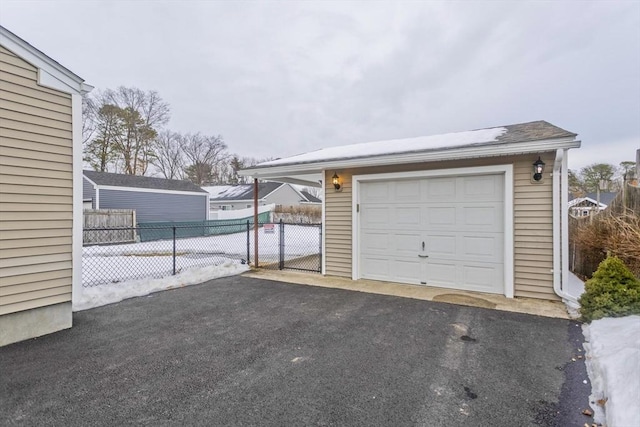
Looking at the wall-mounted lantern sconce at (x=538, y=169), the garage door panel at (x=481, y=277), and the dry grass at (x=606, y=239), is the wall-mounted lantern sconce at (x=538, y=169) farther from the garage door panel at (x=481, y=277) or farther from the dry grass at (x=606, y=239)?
the garage door panel at (x=481, y=277)

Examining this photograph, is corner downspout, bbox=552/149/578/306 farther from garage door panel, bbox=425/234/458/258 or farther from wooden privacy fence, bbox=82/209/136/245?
wooden privacy fence, bbox=82/209/136/245

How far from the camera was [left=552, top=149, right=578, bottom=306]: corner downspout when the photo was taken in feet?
15.7

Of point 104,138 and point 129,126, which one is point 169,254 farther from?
point 129,126

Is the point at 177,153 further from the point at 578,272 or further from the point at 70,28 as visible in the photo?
the point at 578,272

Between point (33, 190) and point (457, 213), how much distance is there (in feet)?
20.3

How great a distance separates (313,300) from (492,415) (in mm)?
3275

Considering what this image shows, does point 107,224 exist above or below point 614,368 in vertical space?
above

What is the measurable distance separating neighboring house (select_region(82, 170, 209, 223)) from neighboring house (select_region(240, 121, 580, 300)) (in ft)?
43.2

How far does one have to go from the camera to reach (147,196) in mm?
17688

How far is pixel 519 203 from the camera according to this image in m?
5.14

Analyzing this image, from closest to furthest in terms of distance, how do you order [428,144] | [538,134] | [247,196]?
[538,134] < [428,144] < [247,196]

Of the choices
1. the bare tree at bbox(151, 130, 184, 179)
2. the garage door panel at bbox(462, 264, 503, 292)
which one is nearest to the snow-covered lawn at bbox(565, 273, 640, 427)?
the garage door panel at bbox(462, 264, 503, 292)

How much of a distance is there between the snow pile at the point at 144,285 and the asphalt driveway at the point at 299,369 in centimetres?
38

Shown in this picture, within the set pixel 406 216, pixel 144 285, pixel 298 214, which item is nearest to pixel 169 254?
pixel 144 285
